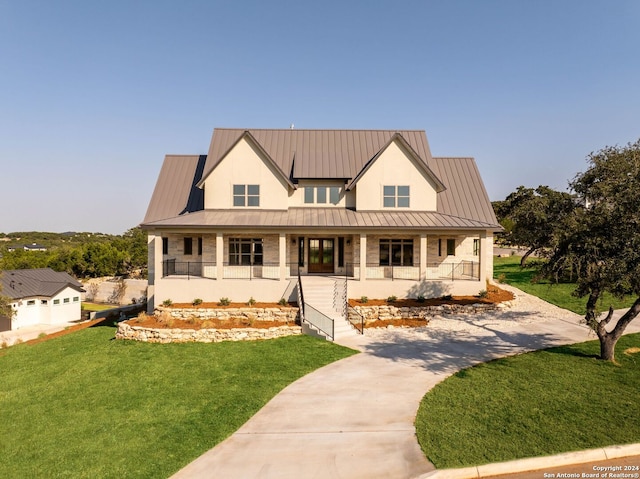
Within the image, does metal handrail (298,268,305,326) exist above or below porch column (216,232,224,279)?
below

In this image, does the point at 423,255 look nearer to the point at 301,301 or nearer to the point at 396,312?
the point at 396,312

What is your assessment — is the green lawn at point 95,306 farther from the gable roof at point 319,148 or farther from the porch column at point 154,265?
the gable roof at point 319,148

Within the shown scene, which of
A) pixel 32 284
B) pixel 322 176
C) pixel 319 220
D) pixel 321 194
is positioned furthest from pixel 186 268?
pixel 32 284

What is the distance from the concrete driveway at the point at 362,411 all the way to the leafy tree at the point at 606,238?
359 cm

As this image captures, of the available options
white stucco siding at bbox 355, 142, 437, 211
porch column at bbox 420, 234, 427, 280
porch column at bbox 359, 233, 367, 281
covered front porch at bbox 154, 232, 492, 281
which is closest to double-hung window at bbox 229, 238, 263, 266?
covered front porch at bbox 154, 232, 492, 281

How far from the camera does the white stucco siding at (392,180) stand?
2286 centimetres

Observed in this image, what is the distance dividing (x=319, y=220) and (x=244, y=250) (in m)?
5.53

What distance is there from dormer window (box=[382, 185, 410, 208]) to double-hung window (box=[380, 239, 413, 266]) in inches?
94.9

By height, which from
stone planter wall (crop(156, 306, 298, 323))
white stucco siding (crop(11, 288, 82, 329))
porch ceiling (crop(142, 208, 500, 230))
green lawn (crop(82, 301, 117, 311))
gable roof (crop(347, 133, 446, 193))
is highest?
gable roof (crop(347, 133, 446, 193))

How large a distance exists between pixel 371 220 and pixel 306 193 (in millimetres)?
5261

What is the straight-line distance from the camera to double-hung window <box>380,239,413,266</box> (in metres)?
23.1

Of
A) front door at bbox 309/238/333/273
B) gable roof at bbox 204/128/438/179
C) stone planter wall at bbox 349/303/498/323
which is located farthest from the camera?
gable roof at bbox 204/128/438/179

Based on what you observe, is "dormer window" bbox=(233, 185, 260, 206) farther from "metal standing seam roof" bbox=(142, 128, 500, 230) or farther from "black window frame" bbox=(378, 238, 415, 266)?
"black window frame" bbox=(378, 238, 415, 266)

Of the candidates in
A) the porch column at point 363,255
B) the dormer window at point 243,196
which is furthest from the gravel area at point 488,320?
the dormer window at point 243,196
